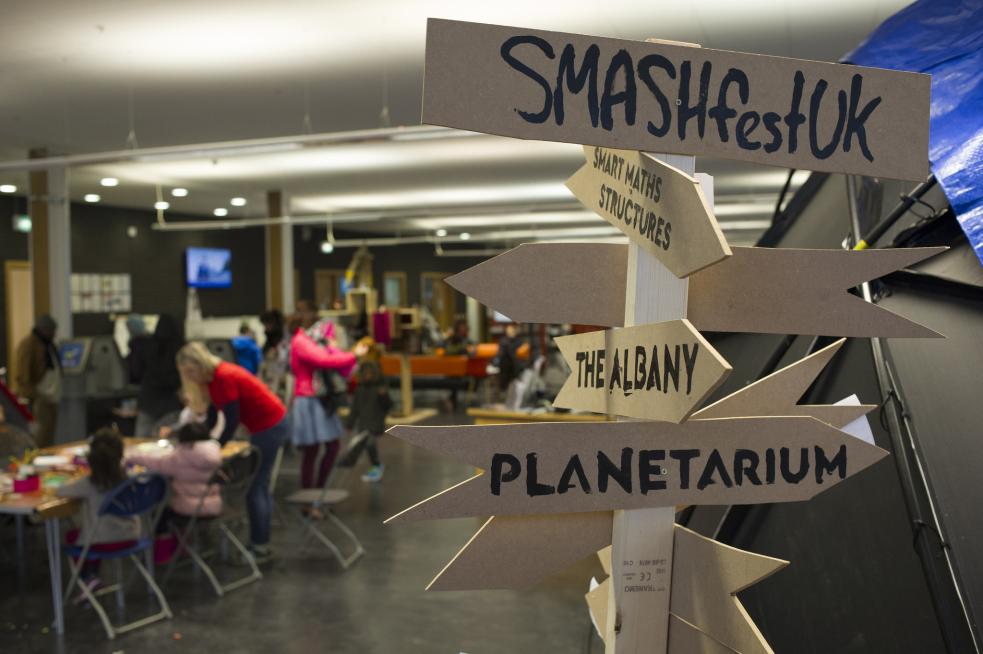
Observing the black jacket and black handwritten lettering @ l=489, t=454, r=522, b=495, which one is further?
the black jacket

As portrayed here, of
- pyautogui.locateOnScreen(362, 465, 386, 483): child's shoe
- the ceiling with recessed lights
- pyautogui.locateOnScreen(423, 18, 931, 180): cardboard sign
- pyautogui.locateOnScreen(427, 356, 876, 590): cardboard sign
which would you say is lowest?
pyautogui.locateOnScreen(362, 465, 386, 483): child's shoe

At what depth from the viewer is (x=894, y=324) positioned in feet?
5.00

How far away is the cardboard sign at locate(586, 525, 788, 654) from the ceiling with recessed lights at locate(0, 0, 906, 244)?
18.5 ft

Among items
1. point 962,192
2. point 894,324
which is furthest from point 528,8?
point 894,324

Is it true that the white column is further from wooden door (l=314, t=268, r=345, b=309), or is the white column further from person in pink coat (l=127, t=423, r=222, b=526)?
wooden door (l=314, t=268, r=345, b=309)

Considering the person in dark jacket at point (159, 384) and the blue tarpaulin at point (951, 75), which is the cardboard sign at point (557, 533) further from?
the person in dark jacket at point (159, 384)

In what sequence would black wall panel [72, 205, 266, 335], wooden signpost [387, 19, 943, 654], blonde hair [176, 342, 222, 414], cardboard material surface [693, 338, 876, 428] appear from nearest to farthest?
wooden signpost [387, 19, 943, 654] → cardboard material surface [693, 338, 876, 428] → blonde hair [176, 342, 222, 414] → black wall panel [72, 205, 266, 335]

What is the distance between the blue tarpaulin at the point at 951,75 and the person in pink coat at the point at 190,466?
13.3 feet

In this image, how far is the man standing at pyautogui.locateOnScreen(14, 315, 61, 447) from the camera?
9531 millimetres

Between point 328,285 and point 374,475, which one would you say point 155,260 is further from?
point 374,475

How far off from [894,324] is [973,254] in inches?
41.5

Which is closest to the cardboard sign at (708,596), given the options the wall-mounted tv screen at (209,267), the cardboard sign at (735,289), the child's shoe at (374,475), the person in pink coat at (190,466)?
the cardboard sign at (735,289)

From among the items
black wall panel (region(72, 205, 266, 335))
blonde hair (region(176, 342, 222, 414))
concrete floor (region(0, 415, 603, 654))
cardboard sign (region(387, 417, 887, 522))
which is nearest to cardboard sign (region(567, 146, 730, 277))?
cardboard sign (region(387, 417, 887, 522))

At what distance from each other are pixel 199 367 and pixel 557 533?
4.62m
